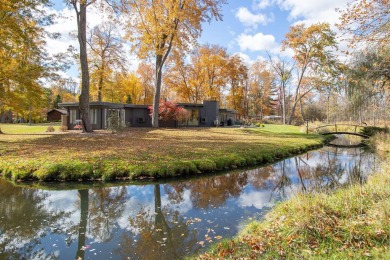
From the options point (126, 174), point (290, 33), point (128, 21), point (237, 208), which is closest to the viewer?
point (237, 208)

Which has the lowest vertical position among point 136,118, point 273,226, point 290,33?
point 273,226

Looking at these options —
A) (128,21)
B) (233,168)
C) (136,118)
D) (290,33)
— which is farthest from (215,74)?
(233,168)

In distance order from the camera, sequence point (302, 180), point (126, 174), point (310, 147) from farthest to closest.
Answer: point (310, 147) → point (302, 180) → point (126, 174)

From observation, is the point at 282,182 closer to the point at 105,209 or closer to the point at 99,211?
the point at 105,209

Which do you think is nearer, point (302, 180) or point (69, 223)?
point (69, 223)

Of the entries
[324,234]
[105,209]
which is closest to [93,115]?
[105,209]

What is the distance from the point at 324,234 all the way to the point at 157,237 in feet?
9.01

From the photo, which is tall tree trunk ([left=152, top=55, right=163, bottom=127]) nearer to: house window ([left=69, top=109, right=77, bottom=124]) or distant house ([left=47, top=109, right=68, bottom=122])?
house window ([left=69, top=109, right=77, bottom=124])

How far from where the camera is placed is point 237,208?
606 cm

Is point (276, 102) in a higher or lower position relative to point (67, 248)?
higher

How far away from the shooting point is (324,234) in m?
3.49

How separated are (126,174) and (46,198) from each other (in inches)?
90.2

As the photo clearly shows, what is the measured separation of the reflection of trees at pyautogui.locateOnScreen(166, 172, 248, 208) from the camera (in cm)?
666

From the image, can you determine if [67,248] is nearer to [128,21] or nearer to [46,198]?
[46,198]
